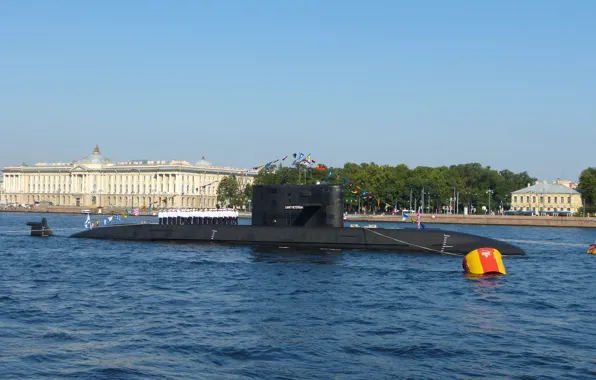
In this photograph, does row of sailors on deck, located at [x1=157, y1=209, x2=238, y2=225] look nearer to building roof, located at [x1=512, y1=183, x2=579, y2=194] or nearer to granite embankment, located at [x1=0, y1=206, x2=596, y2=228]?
granite embankment, located at [x1=0, y1=206, x2=596, y2=228]

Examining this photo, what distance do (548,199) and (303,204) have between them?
112509 millimetres

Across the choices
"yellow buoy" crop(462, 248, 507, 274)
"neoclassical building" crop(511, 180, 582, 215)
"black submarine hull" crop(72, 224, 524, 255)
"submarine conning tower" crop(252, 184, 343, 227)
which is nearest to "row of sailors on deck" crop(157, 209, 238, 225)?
"black submarine hull" crop(72, 224, 524, 255)

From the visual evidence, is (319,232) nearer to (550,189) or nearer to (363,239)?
(363,239)

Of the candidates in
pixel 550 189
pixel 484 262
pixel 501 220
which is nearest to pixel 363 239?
pixel 484 262

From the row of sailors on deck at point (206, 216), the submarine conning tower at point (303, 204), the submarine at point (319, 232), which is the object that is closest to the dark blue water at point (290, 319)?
the submarine at point (319, 232)

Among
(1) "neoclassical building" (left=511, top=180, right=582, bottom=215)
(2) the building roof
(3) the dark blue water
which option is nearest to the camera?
(3) the dark blue water

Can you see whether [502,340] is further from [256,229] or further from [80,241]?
[80,241]

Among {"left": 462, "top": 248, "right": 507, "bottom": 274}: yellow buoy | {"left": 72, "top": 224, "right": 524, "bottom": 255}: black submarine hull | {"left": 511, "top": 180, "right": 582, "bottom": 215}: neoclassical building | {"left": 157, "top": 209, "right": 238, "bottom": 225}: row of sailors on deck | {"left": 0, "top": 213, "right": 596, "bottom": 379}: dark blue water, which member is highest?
{"left": 511, "top": 180, "right": 582, "bottom": 215}: neoclassical building

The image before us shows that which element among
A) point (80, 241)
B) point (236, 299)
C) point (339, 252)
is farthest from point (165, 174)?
point (236, 299)

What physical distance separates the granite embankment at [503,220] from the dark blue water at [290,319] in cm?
8062

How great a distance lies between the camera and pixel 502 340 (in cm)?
2038

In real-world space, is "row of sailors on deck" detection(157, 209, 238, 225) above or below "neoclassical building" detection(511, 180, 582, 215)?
below

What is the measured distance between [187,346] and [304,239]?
75.7 ft

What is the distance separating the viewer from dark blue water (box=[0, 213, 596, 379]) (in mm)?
17344
